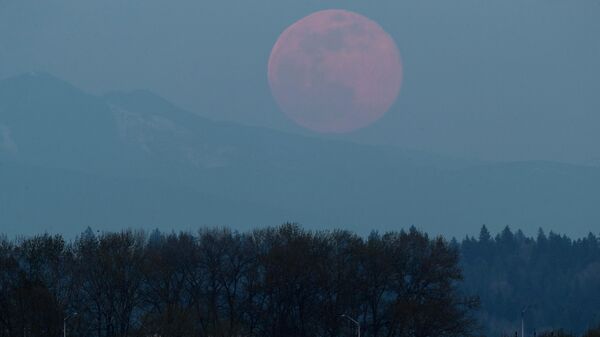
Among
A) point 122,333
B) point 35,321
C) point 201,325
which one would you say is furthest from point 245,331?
point 35,321

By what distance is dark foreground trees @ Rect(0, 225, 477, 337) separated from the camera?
9462 centimetres

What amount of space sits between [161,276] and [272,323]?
1090 centimetres

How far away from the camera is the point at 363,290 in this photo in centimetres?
10212

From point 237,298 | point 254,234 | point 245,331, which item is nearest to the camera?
point 245,331

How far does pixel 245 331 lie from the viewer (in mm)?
96875

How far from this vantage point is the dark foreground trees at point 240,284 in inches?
3725

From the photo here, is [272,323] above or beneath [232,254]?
beneath

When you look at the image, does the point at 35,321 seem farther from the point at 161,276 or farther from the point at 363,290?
the point at 363,290

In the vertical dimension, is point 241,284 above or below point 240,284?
below

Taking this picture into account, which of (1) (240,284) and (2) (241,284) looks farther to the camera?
(1) (240,284)

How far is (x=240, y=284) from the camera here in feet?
354

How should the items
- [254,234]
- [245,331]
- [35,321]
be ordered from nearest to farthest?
[35,321] < [245,331] < [254,234]

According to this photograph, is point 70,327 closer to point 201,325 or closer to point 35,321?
point 35,321

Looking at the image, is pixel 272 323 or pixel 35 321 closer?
pixel 35 321
